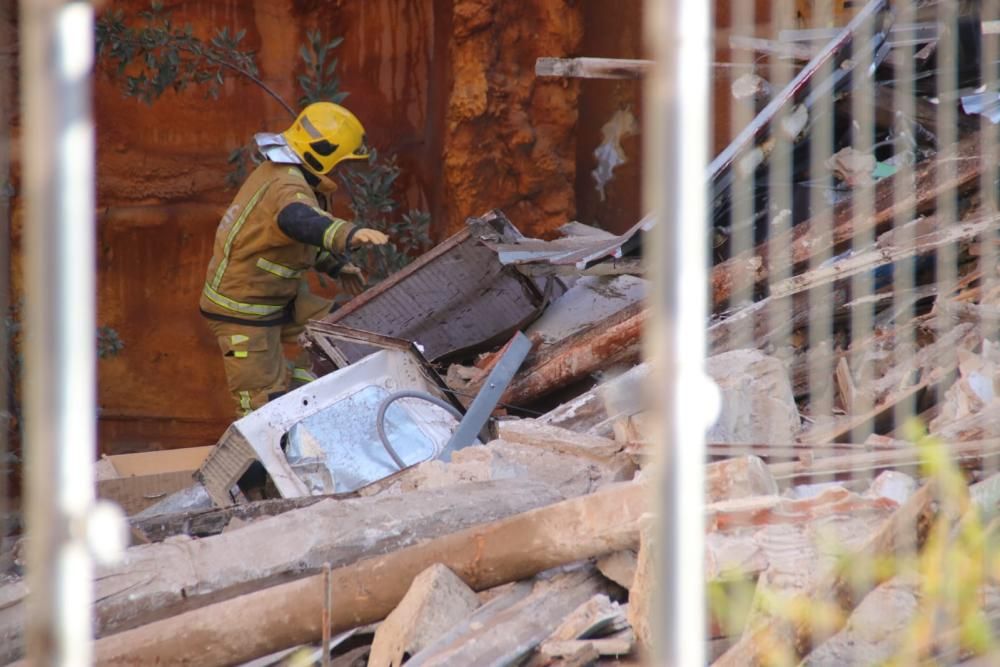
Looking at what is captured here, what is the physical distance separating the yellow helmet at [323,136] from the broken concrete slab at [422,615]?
3516 mm

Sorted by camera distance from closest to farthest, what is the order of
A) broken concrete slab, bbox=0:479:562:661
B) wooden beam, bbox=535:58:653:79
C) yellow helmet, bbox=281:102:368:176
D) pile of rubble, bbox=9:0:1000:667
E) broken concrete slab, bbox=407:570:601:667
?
pile of rubble, bbox=9:0:1000:667 < broken concrete slab, bbox=407:570:601:667 < broken concrete slab, bbox=0:479:562:661 < wooden beam, bbox=535:58:653:79 < yellow helmet, bbox=281:102:368:176

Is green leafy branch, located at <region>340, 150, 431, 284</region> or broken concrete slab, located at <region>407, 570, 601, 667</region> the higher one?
green leafy branch, located at <region>340, 150, 431, 284</region>

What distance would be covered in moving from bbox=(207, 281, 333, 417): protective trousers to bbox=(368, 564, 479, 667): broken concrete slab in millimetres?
3402

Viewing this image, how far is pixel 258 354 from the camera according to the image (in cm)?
607

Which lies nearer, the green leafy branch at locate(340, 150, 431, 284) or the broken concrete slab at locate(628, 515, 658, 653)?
the broken concrete slab at locate(628, 515, 658, 653)

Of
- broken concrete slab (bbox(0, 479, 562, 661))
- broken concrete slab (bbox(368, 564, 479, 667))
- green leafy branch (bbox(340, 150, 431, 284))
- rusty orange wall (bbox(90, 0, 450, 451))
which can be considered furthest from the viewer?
rusty orange wall (bbox(90, 0, 450, 451))

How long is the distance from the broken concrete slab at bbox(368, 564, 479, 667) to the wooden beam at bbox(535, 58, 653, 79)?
11.6 feet

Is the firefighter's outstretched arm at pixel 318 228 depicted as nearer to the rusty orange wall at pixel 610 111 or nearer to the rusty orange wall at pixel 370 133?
the rusty orange wall at pixel 370 133

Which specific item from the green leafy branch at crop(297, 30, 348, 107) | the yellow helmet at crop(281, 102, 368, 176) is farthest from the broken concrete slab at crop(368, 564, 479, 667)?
the green leafy branch at crop(297, 30, 348, 107)

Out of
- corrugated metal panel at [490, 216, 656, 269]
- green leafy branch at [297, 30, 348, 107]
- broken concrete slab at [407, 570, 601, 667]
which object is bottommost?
broken concrete slab at [407, 570, 601, 667]

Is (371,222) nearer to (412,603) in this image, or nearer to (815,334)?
(815,334)

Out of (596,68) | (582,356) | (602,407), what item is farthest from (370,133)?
(602,407)

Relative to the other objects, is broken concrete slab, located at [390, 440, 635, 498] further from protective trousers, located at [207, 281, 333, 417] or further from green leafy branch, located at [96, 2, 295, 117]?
green leafy branch, located at [96, 2, 295, 117]

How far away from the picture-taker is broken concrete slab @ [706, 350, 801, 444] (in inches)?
140
